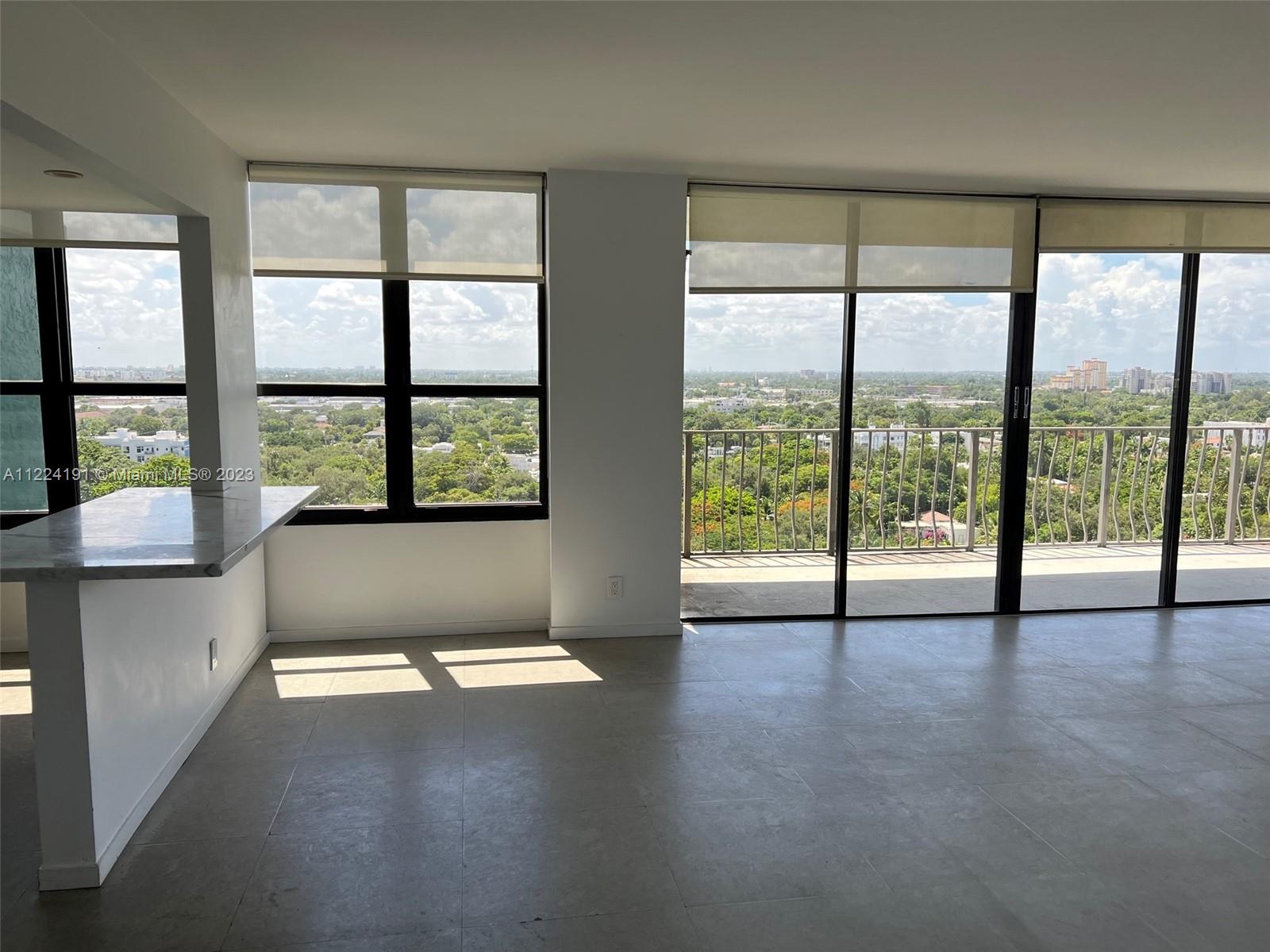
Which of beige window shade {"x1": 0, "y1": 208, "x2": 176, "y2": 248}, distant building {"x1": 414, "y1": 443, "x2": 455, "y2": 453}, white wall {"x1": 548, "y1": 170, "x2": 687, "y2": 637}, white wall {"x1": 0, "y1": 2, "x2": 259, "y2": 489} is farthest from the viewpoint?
distant building {"x1": 414, "y1": 443, "x2": 455, "y2": 453}

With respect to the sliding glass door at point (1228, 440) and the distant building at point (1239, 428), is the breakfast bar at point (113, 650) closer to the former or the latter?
the sliding glass door at point (1228, 440)

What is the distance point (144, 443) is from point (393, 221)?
5.40 ft

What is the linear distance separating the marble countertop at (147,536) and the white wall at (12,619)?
1.30 metres

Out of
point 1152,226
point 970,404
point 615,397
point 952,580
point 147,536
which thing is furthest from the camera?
point 952,580

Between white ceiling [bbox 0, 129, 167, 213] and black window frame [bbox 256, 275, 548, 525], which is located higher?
white ceiling [bbox 0, 129, 167, 213]

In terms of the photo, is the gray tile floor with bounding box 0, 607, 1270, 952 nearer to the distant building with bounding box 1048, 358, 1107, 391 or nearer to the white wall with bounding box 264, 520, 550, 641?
the white wall with bounding box 264, 520, 550, 641

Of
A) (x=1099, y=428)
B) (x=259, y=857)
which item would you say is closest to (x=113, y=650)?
(x=259, y=857)

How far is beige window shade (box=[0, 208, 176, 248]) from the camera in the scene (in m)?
3.78

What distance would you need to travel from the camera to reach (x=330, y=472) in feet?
14.6

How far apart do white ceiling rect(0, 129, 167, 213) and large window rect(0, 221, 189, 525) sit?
19.3 inches

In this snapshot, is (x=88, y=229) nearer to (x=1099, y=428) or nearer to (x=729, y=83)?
(x=729, y=83)

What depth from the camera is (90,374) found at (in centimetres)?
421

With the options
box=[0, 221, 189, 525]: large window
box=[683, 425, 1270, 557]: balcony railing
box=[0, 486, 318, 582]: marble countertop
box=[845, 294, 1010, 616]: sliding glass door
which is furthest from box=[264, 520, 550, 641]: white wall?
box=[845, 294, 1010, 616]: sliding glass door

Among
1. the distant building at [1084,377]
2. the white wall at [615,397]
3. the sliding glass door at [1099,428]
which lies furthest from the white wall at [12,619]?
the distant building at [1084,377]
